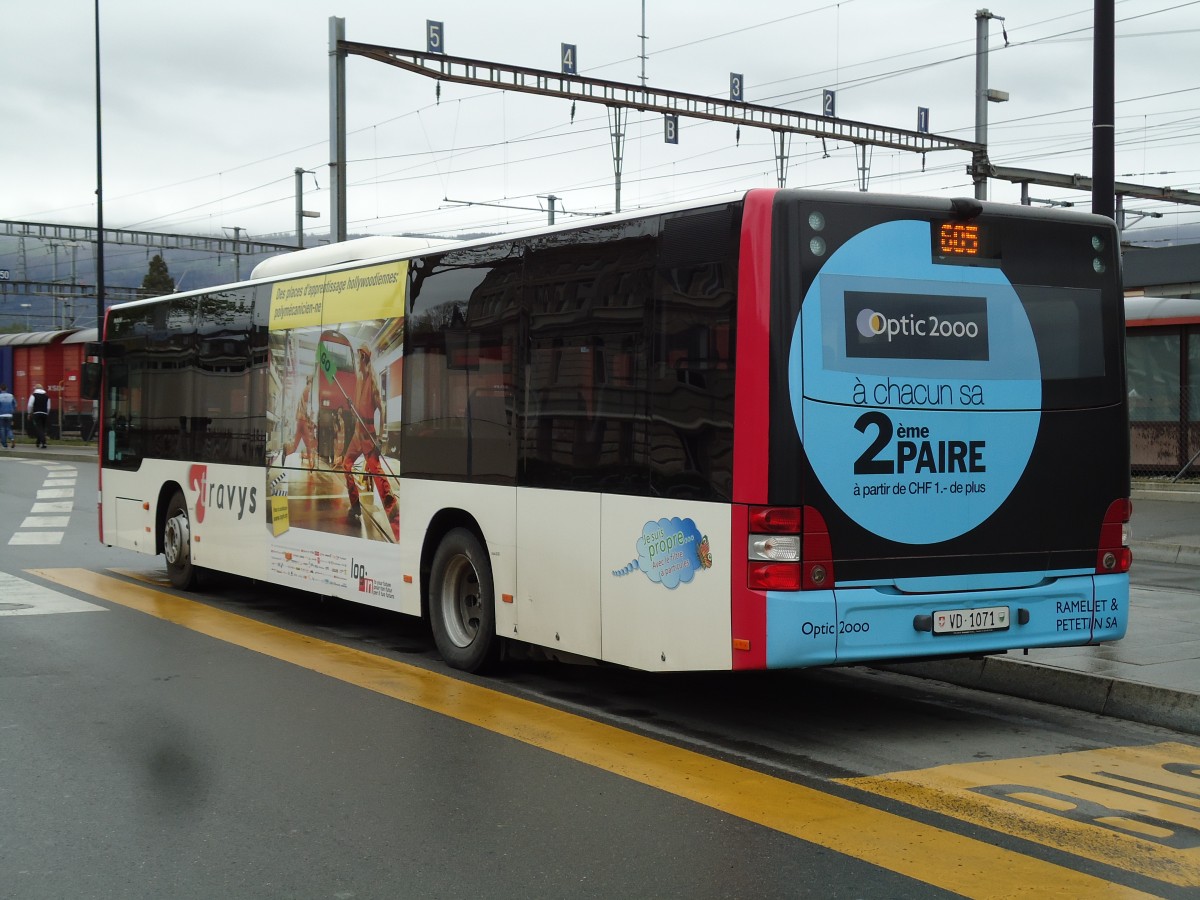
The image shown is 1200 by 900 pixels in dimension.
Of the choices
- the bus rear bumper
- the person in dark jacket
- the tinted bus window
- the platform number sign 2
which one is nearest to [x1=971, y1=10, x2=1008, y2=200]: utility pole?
the platform number sign 2

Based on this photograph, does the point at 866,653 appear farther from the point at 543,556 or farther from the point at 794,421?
the point at 543,556

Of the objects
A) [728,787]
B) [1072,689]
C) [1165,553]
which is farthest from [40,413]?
[728,787]

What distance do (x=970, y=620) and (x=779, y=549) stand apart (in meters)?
1.20

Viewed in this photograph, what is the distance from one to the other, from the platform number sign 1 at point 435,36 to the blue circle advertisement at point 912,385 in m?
18.6

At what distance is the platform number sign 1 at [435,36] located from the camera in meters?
24.5

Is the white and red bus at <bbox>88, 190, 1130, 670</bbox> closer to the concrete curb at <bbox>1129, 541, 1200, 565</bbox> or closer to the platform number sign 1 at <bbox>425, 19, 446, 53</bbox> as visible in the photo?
the concrete curb at <bbox>1129, 541, 1200, 565</bbox>

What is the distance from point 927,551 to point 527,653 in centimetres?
280

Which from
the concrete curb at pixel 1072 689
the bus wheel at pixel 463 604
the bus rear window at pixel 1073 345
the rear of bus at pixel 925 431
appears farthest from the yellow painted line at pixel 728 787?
the bus rear window at pixel 1073 345

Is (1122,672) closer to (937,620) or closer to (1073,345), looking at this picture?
(937,620)

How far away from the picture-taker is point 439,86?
23828mm

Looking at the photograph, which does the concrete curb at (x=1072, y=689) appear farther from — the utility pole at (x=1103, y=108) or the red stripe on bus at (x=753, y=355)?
the utility pole at (x=1103, y=108)

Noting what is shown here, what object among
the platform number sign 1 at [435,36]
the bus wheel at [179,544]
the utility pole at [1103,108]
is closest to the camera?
the utility pole at [1103,108]

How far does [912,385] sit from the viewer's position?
7172mm

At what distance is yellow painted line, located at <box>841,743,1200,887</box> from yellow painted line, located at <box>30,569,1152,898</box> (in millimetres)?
308
